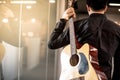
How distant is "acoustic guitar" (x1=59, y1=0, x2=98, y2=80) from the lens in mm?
1562

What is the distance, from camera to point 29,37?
15.0 feet

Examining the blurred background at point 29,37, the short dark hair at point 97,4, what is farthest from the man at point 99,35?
the blurred background at point 29,37

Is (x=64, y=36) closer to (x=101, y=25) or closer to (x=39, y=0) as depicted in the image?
(x=101, y=25)

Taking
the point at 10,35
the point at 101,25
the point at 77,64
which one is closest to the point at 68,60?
the point at 77,64

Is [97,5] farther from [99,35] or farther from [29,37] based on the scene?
[29,37]

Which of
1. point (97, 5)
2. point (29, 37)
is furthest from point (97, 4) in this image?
point (29, 37)

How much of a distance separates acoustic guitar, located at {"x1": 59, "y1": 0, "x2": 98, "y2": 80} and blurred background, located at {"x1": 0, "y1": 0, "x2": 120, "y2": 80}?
2.76 meters

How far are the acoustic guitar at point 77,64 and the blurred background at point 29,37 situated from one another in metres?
2.76

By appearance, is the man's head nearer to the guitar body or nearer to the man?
the man

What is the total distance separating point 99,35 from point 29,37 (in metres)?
3.06

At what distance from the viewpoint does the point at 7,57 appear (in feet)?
14.8

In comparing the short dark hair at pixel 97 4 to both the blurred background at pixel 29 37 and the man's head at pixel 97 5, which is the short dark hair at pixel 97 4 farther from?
the blurred background at pixel 29 37

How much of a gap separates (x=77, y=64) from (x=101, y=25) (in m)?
0.25

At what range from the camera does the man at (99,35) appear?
1571 mm
